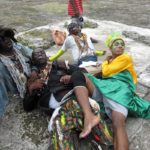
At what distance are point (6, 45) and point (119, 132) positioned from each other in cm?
171

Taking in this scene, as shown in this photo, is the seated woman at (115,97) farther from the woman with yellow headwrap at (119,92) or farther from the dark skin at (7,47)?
the dark skin at (7,47)

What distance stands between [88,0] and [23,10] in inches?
92.9

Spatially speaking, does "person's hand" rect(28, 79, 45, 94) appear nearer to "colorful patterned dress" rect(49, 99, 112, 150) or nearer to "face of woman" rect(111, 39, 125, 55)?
"colorful patterned dress" rect(49, 99, 112, 150)

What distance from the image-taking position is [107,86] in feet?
11.7

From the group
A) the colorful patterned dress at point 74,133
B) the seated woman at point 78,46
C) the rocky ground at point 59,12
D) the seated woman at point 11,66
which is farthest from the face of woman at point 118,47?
the rocky ground at point 59,12

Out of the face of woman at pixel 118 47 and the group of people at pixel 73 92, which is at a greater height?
the face of woman at pixel 118 47

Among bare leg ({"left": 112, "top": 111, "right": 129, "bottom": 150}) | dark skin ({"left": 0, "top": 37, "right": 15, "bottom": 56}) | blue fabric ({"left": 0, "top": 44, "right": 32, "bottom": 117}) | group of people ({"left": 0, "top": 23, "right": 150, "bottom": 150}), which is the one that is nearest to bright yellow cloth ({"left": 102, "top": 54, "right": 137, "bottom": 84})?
group of people ({"left": 0, "top": 23, "right": 150, "bottom": 150})

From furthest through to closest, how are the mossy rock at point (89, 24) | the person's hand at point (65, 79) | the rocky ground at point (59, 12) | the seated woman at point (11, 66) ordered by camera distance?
1. the rocky ground at point (59, 12)
2. the mossy rock at point (89, 24)
3. the seated woman at point (11, 66)
4. the person's hand at point (65, 79)

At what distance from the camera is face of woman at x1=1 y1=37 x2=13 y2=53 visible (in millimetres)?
3818

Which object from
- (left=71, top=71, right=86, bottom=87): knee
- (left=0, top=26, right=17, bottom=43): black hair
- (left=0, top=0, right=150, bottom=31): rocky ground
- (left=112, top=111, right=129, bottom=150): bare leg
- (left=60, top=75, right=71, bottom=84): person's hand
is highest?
(left=0, top=26, right=17, bottom=43): black hair

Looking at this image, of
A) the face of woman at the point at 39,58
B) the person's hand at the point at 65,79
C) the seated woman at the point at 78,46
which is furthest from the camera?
the seated woman at the point at 78,46

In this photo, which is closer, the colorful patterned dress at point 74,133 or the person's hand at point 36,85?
the colorful patterned dress at point 74,133

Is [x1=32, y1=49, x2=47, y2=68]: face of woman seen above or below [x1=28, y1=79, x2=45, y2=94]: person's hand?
above

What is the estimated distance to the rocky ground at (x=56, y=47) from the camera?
3.38 m
